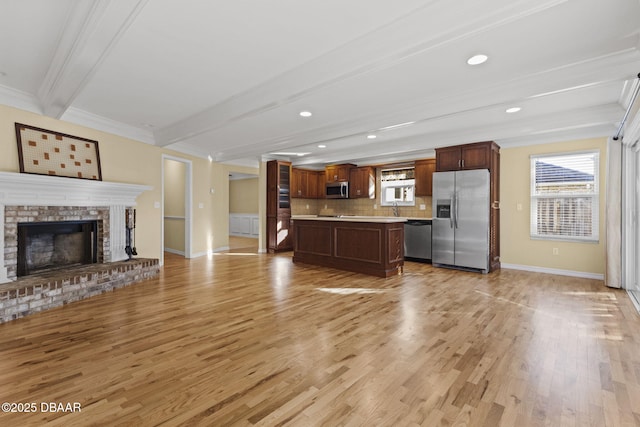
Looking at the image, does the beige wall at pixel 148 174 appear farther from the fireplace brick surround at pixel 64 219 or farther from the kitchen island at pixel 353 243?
the kitchen island at pixel 353 243

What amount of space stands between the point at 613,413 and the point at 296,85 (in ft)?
11.2

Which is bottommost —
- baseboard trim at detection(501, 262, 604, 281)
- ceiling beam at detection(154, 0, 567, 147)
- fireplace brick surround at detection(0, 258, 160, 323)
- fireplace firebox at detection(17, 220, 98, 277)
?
baseboard trim at detection(501, 262, 604, 281)

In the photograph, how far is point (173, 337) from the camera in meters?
2.67

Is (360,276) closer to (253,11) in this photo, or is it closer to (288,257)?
(288,257)

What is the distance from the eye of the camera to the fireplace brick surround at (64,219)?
3355 millimetres

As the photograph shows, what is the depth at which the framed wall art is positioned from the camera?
396 cm

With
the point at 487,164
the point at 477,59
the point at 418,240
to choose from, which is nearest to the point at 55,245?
the point at 477,59

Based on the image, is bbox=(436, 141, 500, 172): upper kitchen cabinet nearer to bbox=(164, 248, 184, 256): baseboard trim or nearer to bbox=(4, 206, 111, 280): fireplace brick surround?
bbox=(4, 206, 111, 280): fireplace brick surround

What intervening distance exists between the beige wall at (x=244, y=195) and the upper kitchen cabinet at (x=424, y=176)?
6.43 m

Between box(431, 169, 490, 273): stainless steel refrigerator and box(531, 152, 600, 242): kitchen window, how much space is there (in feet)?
3.33

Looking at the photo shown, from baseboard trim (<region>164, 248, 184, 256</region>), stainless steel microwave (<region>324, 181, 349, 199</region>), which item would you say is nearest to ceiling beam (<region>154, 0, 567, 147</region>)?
stainless steel microwave (<region>324, 181, 349, 199</region>)

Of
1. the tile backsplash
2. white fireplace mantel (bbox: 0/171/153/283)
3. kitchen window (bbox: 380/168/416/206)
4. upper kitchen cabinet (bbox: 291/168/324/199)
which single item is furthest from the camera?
upper kitchen cabinet (bbox: 291/168/324/199)

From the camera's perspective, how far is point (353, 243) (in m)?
5.55

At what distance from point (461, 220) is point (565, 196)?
1713mm
